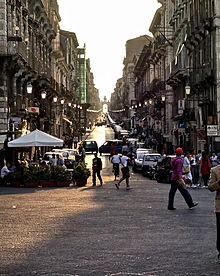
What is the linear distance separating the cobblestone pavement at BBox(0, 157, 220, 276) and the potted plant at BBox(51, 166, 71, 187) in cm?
672

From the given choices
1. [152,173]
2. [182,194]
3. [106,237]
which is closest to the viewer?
[106,237]

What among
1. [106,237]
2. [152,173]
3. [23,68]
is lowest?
[106,237]

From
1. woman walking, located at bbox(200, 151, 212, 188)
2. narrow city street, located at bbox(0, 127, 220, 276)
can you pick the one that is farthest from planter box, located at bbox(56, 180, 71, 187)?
narrow city street, located at bbox(0, 127, 220, 276)

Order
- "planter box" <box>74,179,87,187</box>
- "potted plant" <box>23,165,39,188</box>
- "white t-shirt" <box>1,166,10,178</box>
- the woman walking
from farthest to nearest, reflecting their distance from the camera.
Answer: "white t-shirt" <box>1,166,10,178</box> < "planter box" <box>74,179,87,187</box> < the woman walking < "potted plant" <box>23,165,39,188</box>

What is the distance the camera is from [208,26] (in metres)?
41.8

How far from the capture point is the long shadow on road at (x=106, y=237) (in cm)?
988

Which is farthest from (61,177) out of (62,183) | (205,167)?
(205,167)

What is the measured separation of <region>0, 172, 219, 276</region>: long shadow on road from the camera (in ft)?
32.4

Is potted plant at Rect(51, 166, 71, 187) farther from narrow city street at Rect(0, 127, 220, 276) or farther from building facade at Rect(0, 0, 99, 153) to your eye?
narrow city street at Rect(0, 127, 220, 276)

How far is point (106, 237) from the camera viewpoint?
1301 cm

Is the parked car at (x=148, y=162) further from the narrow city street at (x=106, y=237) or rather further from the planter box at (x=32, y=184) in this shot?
the narrow city street at (x=106, y=237)

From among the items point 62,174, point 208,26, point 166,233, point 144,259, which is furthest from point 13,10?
point 144,259

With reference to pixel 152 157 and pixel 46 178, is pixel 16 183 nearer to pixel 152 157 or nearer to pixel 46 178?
pixel 46 178

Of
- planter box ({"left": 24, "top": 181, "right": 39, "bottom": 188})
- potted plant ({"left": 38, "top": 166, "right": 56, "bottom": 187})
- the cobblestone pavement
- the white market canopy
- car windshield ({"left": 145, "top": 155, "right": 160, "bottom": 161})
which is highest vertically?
the white market canopy
